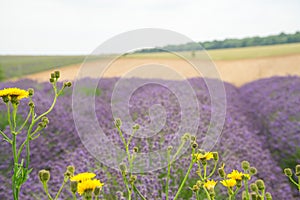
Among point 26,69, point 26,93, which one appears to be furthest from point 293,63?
point 26,93

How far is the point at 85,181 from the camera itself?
98cm

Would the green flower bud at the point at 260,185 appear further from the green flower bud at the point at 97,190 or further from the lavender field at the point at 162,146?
the lavender field at the point at 162,146

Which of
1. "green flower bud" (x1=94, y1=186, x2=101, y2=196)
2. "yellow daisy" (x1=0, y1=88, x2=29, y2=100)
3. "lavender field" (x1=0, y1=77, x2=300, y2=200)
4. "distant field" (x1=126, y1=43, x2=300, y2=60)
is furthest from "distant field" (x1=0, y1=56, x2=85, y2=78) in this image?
"green flower bud" (x1=94, y1=186, x2=101, y2=196)

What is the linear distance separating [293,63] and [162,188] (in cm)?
1248

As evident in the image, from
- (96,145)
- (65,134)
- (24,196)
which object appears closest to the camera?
(24,196)

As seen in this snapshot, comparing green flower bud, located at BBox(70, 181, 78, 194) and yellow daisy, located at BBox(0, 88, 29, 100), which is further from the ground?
yellow daisy, located at BBox(0, 88, 29, 100)

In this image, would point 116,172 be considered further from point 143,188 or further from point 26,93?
point 26,93

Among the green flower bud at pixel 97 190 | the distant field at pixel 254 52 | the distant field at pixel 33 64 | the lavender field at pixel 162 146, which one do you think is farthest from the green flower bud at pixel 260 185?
the distant field at pixel 254 52

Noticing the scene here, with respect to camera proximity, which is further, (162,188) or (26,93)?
(162,188)

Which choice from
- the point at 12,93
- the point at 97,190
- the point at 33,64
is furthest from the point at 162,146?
the point at 33,64

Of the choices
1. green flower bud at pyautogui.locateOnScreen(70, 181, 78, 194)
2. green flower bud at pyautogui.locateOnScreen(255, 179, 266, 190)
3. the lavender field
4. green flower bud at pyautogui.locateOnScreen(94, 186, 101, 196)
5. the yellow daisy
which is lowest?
the lavender field

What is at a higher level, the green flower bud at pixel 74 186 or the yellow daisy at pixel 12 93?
the yellow daisy at pixel 12 93

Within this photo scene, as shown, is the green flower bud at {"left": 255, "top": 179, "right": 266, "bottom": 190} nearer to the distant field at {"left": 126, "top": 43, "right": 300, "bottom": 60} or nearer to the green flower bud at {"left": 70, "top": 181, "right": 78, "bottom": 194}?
the green flower bud at {"left": 70, "top": 181, "right": 78, "bottom": 194}

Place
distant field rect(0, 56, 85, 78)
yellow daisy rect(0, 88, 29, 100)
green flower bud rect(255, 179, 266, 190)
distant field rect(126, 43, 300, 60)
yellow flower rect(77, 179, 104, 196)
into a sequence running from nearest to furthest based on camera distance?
yellow flower rect(77, 179, 104, 196), green flower bud rect(255, 179, 266, 190), yellow daisy rect(0, 88, 29, 100), distant field rect(0, 56, 85, 78), distant field rect(126, 43, 300, 60)
